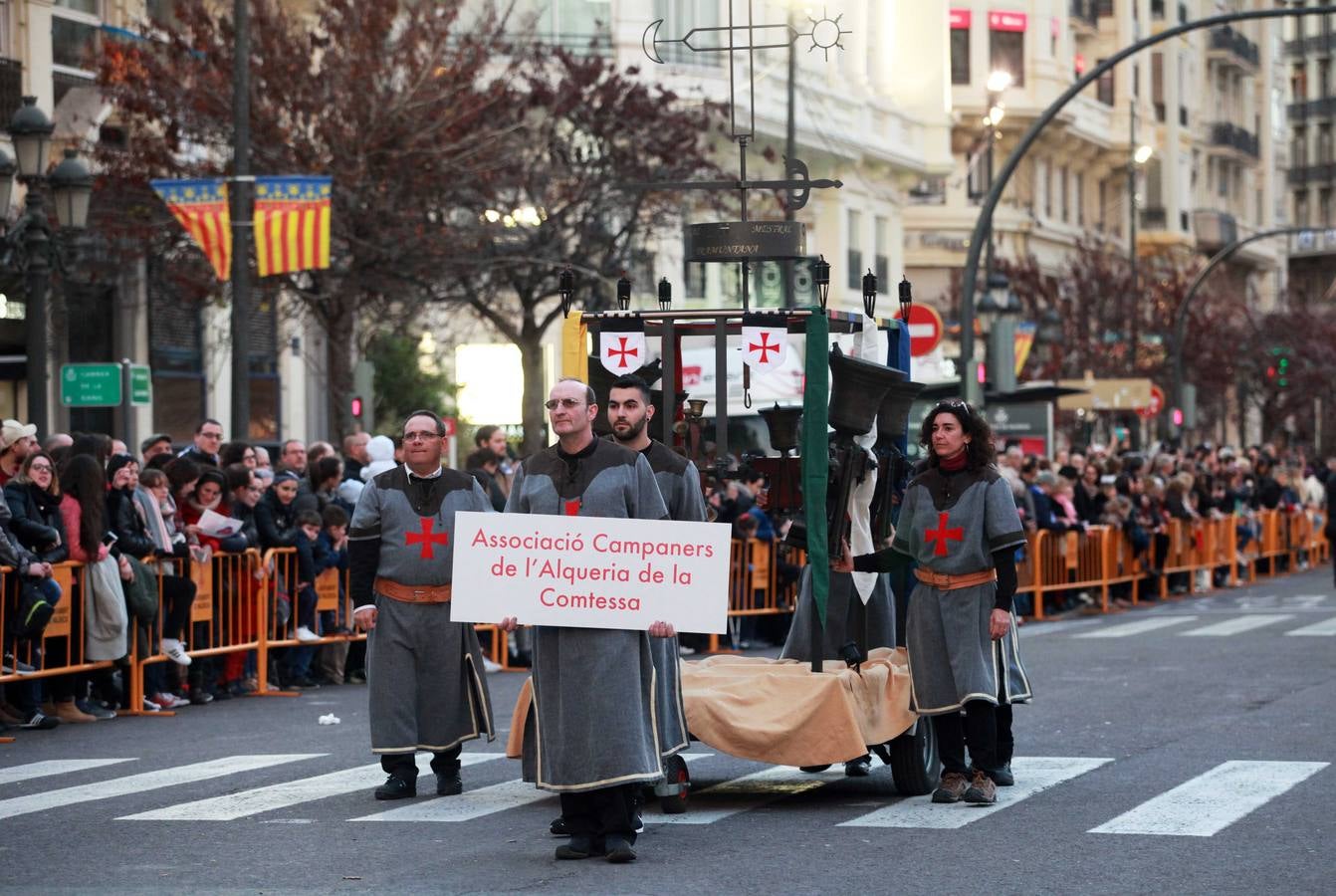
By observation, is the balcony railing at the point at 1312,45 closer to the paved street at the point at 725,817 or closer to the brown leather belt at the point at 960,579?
the paved street at the point at 725,817

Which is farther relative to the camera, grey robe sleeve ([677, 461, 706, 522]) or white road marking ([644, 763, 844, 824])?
white road marking ([644, 763, 844, 824])

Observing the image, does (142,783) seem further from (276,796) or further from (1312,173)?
(1312,173)

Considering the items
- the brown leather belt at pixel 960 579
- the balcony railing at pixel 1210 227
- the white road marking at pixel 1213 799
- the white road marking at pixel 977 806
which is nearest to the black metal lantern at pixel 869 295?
the brown leather belt at pixel 960 579

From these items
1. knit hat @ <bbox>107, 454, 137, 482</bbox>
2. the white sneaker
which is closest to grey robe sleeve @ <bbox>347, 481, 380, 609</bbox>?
knit hat @ <bbox>107, 454, 137, 482</bbox>

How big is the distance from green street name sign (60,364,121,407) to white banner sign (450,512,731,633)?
11420mm

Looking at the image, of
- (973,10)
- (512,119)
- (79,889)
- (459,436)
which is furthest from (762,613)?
(973,10)

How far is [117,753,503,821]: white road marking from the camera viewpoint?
11.1 metres

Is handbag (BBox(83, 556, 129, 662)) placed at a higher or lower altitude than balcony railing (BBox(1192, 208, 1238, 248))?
lower

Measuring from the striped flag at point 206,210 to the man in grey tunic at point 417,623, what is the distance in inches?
432

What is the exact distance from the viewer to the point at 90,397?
20.8 metres

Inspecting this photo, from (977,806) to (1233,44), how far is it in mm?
75582

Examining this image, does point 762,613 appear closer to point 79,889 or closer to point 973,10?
point 79,889

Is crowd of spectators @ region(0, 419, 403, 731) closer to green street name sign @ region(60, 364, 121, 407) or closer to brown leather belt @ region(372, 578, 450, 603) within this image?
green street name sign @ region(60, 364, 121, 407)

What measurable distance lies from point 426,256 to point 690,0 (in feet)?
28.9
